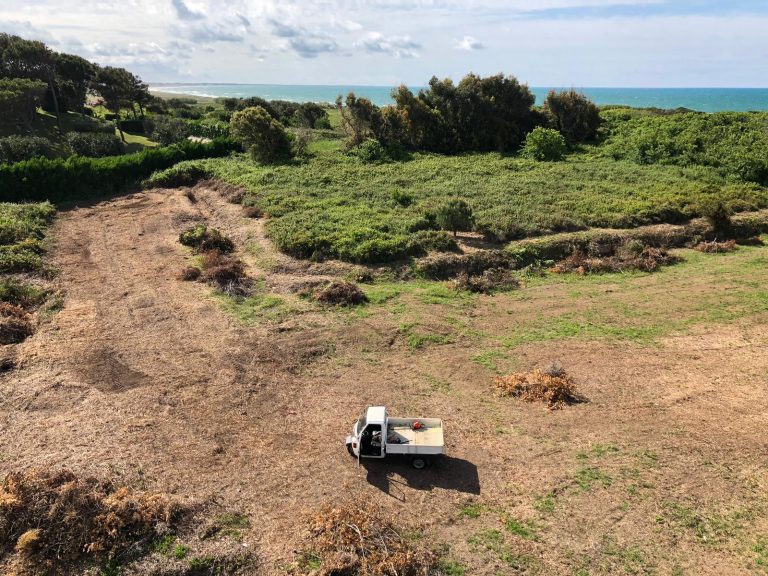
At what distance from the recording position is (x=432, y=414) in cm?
1535

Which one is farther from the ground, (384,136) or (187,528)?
(384,136)

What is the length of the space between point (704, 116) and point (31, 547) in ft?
193

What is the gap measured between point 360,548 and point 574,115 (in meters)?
52.3

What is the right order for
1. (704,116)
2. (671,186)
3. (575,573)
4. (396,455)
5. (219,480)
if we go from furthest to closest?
(704,116), (671,186), (396,455), (219,480), (575,573)

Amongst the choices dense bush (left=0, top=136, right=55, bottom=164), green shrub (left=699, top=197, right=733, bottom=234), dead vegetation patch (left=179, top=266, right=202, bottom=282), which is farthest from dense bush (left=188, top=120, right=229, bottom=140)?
green shrub (left=699, top=197, right=733, bottom=234)

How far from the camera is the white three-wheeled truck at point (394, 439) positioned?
12.9 metres

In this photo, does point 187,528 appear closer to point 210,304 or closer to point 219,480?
point 219,480

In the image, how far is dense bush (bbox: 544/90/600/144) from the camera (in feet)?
171

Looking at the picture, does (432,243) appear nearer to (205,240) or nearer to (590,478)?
(205,240)

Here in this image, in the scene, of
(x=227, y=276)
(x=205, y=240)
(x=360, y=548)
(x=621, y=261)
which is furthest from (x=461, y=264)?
(x=360, y=548)

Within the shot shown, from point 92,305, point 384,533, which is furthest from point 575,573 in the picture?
point 92,305

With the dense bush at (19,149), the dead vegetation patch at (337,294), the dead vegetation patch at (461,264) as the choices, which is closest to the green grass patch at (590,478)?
the dead vegetation patch at (337,294)

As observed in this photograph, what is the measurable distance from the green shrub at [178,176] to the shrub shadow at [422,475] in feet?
118

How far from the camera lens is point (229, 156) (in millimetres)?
48344
